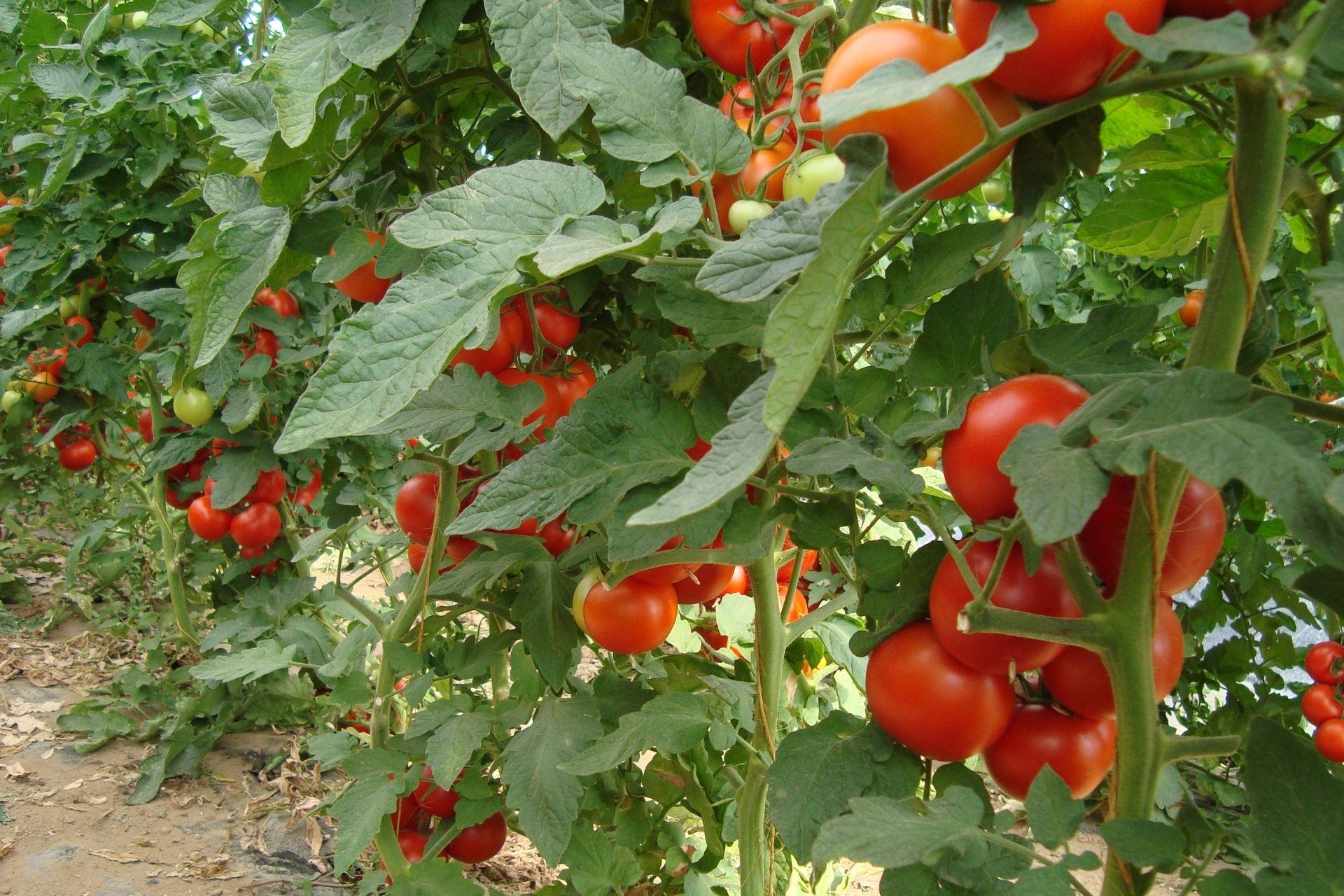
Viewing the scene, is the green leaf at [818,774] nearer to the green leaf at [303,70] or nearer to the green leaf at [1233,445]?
the green leaf at [1233,445]

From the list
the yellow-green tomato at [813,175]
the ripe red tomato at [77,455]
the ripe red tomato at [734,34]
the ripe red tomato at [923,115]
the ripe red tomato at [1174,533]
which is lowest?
the ripe red tomato at [77,455]

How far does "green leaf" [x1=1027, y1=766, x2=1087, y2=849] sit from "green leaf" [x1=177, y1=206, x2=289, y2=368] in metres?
0.63

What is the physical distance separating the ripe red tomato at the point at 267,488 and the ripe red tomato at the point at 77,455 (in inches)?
42.1

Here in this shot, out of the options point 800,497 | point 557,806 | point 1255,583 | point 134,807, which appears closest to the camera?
point 800,497

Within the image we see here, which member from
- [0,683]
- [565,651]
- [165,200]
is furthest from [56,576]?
[565,651]

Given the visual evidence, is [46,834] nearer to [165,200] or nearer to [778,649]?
[165,200]

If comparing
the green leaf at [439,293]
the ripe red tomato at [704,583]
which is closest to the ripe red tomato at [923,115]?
the green leaf at [439,293]

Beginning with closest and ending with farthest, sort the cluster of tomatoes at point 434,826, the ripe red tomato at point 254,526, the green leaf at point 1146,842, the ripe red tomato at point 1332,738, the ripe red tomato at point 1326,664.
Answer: the green leaf at point 1146,842 < the cluster of tomatoes at point 434,826 < the ripe red tomato at point 1332,738 < the ripe red tomato at point 1326,664 < the ripe red tomato at point 254,526

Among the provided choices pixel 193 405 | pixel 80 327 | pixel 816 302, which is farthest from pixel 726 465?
pixel 80 327

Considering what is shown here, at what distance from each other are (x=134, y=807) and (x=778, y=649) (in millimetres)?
1689

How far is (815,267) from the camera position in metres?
0.35

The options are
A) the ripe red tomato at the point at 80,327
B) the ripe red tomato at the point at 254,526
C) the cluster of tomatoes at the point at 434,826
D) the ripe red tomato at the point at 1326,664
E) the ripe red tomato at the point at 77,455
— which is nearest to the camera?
the cluster of tomatoes at the point at 434,826

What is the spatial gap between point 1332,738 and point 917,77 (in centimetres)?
165

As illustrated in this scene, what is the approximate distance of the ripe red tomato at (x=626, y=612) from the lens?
0.85 m
